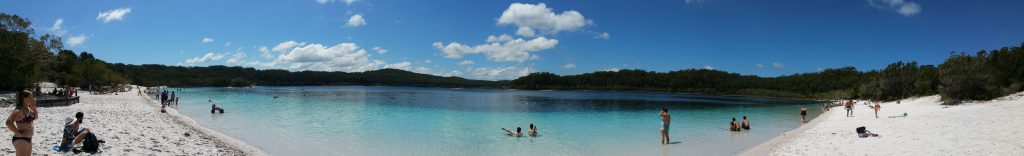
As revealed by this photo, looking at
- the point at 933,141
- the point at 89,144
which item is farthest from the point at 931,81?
the point at 89,144

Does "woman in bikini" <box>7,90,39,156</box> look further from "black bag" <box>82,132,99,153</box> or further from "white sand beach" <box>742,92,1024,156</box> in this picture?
"white sand beach" <box>742,92,1024,156</box>

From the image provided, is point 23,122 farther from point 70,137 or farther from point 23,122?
point 70,137

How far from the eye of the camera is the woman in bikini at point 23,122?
24.1ft

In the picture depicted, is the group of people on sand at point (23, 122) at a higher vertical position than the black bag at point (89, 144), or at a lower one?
higher

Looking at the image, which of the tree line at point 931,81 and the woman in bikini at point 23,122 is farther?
the tree line at point 931,81

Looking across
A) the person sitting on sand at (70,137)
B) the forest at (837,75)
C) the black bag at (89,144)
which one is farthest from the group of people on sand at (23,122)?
the forest at (837,75)

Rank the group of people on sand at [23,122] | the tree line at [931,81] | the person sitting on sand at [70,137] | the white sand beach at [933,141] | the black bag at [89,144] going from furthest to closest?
the tree line at [931,81] < the white sand beach at [933,141] < the black bag at [89,144] < the person sitting on sand at [70,137] < the group of people on sand at [23,122]

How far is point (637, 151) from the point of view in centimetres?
1689

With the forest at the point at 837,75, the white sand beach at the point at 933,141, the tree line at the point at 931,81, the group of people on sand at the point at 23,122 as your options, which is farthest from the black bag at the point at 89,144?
the tree line at the point at 931,81

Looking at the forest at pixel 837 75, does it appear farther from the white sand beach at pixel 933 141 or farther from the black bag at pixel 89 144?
the black bag at pixel 89 144

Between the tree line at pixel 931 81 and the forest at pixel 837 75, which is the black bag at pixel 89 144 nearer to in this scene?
the forest at pixel 837 75

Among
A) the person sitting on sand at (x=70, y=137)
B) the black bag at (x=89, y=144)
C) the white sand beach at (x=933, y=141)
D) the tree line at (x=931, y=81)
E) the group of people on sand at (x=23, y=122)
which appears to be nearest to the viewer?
the group of people on sand at (x=23, y=122)

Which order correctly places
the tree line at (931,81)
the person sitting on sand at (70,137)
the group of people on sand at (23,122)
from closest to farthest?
1. the group of people on sand at (23,122)
2. the person sitting on sand at (70,137)
3. the tree line at (931,81)

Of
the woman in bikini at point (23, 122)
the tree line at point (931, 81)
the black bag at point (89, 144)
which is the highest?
the tree line at point (931, 81)
